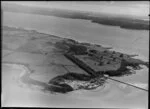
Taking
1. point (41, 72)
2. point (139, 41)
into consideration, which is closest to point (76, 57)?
point (41, 72)

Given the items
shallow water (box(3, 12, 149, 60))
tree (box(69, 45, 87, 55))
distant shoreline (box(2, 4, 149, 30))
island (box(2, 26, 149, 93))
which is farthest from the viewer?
distant shoreline (box(2, 4, 149, 30))

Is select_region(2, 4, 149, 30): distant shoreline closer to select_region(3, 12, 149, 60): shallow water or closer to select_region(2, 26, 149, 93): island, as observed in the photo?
select_region(3, 12, 149, 60): shallow water

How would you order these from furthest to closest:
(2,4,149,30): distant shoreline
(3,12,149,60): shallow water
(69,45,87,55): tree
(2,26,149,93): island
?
(2,4,149,30): distant shoreline, (3,12,149,60): shallow water, (69,45,87,55): tree, (2,26,149,93): island

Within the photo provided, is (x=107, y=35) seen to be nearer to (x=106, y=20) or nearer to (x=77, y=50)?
(x=77, y=50)

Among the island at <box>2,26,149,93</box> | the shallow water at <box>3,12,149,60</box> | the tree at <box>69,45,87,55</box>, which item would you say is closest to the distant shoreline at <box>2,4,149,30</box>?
the shallow water at <box>3,12,149,60</box>

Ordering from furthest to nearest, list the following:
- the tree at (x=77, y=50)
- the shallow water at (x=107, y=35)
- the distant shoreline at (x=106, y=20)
→ the distant shoreline at (x=106, y=20), the shallow water at (x=107, y=35), the tree at (x=77, y=50)

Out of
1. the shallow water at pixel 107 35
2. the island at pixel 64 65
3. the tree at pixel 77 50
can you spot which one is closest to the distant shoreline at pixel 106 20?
the shallow water at pixel 107 35

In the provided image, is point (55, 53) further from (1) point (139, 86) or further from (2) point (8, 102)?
(2) point (8, 102)

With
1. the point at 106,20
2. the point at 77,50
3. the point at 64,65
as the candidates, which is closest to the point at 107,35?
the point at 77,50

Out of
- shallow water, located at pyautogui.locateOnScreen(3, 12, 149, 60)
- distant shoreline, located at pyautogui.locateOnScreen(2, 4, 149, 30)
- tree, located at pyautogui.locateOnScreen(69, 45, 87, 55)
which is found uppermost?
distant shoreline, located at pyautogui.locateOnScreen(2, 4, 149, 30)

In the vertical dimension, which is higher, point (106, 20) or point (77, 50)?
point (106, 20)

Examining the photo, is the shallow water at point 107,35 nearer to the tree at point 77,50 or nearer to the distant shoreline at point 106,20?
the distant shoreline at point 106,20
